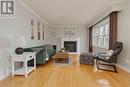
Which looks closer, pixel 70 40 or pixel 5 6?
pixel 5 6

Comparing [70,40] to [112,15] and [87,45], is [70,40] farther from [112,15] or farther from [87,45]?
[112,15]

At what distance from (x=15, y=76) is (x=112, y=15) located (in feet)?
13.9

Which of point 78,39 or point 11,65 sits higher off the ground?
point 78,39

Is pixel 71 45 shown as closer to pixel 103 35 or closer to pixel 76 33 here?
pixel 76 33

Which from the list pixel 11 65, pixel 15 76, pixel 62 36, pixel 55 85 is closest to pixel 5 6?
pixel 11 65

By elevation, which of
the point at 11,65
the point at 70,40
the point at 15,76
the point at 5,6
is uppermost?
the point at 5,6

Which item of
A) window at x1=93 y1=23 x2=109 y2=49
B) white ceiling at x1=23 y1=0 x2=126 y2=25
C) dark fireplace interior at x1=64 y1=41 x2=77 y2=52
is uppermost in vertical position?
white ceiling at x1=23 y1=0 x2=126 y2=25

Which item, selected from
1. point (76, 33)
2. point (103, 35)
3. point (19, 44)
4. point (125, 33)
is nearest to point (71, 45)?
point (76, 33)

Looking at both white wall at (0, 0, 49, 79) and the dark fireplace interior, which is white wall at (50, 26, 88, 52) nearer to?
the dark fireplace interior

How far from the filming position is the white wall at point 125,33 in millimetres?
4574

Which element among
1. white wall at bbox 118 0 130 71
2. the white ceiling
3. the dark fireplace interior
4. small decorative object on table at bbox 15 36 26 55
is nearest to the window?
the white ceiling

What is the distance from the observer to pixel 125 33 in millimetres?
4789

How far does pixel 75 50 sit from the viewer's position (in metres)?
11.4

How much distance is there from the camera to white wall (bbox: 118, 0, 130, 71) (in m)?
4.57
